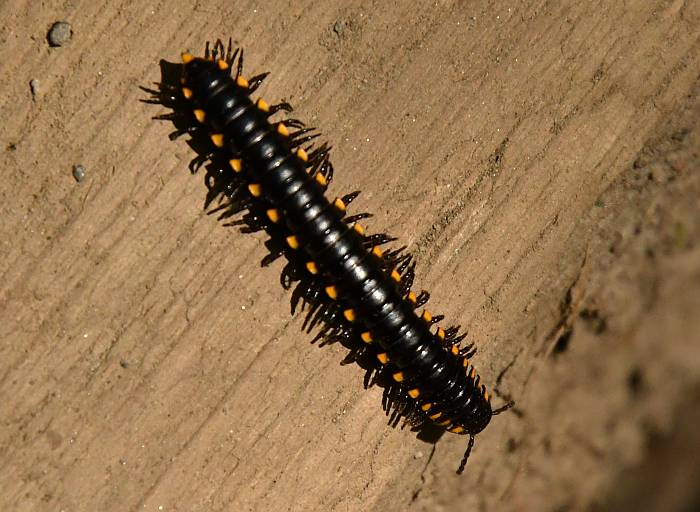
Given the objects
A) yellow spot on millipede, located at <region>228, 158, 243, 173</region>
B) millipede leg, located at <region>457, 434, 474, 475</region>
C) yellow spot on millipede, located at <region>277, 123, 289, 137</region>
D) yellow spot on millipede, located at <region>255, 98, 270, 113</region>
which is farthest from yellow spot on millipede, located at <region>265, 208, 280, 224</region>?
millipede leg, located at <region>457, 434, 474, 475</region>

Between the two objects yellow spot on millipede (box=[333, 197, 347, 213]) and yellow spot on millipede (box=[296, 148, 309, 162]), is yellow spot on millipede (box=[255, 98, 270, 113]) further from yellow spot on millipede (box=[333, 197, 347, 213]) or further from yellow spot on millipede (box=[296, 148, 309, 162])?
yellow spot on millipede (box=[333, 197, 347, 213])

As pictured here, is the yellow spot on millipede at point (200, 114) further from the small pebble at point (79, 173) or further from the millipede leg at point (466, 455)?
the millipede leg at point (466, 455)

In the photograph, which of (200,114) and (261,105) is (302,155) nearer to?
(261,105)

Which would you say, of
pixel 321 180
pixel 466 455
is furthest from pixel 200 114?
pixel 466 455

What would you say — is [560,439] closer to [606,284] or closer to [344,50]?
[606,284]

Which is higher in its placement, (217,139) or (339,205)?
(217,139)

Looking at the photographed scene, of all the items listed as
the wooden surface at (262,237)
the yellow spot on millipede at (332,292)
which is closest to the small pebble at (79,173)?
the wooden surface at (262,237)
